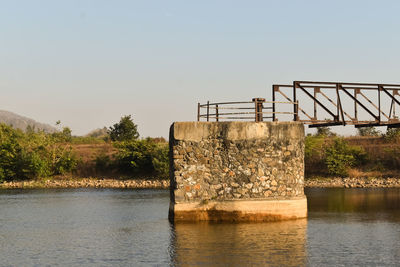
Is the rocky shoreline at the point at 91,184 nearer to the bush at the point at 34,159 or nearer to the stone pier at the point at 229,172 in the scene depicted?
the bush at the point at 34,159

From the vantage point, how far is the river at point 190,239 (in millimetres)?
19641

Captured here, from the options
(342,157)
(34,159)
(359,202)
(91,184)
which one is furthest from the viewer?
(34,159)

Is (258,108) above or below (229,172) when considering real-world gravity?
above

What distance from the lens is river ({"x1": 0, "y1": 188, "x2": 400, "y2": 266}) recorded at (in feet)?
64.4

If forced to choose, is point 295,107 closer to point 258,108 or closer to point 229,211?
point 258,108

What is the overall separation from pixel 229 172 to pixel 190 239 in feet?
14.6

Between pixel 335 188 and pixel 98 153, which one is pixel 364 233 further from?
pixel 98 153

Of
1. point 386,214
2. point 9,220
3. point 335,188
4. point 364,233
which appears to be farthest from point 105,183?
point 364,233

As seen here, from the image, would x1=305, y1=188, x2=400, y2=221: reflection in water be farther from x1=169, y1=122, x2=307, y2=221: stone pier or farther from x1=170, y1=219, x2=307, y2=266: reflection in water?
x1=170, y1=219, x2=307, y2=266: reflection in water

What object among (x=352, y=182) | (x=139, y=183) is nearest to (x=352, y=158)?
(x=352, y=182)

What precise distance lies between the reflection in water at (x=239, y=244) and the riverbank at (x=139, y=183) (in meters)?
29.1

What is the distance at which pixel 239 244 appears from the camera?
2173 centimetres

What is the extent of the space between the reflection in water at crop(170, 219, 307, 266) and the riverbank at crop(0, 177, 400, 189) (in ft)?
95.5

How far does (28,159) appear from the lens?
63.2 m
